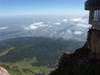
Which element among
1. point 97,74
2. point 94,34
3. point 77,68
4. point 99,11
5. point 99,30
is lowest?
point 77,68

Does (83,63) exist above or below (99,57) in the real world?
below

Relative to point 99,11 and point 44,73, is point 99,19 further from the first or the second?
point 44,73

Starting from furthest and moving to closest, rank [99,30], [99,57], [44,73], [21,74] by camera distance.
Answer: [44,73], [21,74], [99,30], [99,57]

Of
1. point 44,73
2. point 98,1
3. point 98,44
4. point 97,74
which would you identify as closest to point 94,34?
point 98,44

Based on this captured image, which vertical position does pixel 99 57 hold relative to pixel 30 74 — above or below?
above

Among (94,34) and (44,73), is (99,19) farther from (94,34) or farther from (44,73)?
(44,73)

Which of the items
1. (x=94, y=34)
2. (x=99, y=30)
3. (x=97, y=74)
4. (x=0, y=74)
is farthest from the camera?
(x=0, y=74)

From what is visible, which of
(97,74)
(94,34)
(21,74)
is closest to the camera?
(97,74)

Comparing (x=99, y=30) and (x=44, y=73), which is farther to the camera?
(x=44, y=73)

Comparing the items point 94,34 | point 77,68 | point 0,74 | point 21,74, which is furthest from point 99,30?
point 21,74
